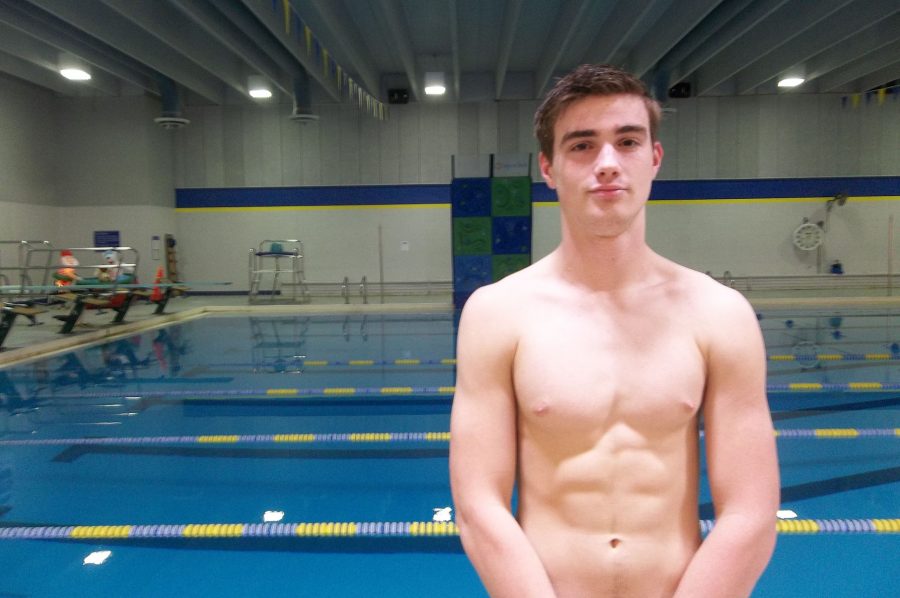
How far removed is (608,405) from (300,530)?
2205 millimetres

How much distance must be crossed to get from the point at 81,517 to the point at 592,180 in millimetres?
3075

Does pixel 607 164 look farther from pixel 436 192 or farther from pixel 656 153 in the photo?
pixel 436 192

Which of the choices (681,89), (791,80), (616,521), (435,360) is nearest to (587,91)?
(616,521)

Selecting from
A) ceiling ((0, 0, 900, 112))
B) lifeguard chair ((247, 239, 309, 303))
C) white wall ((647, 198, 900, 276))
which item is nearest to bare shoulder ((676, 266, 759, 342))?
ceiling ((0, 0, 900, 112))

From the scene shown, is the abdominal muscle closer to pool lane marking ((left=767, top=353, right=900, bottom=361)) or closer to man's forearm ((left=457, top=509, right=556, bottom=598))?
man's forearm ((left=457, top=509, right=556, bottom=598))

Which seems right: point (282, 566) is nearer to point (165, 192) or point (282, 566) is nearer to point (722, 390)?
point (722, 390)

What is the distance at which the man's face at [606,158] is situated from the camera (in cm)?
90

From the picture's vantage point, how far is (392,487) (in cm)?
325

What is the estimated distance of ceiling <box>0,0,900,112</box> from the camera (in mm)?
8695

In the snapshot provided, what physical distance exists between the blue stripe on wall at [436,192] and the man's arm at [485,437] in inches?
536

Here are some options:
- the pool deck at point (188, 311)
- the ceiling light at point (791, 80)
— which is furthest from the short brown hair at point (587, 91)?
the ceiling light at point (791, 80)

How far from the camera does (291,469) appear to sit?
3529mm

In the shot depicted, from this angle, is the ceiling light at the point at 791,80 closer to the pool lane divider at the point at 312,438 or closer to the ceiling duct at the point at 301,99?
the ceiling duct at the point at 301,99

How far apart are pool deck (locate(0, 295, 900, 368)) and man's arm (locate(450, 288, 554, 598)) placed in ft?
26.1
